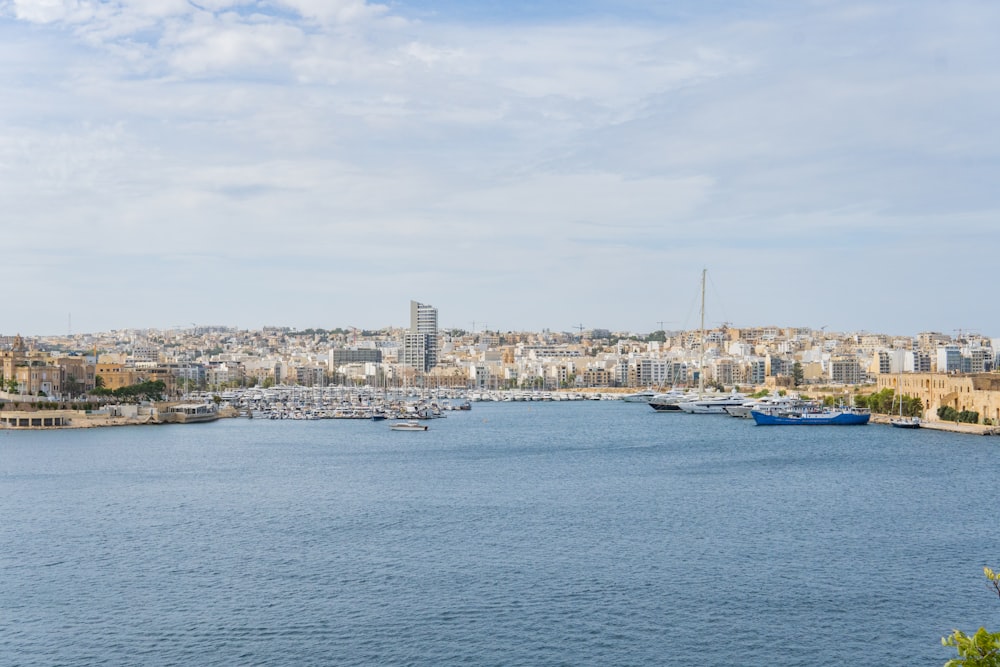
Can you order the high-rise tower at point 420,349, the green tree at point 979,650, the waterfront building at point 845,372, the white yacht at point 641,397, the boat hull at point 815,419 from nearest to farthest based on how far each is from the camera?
the green tree at point 979,650 → the boat hull at point 815,419 → the white yacht at point 641,397 → the waterfront building at point 845,372 → the high-rise tower at point 420,349

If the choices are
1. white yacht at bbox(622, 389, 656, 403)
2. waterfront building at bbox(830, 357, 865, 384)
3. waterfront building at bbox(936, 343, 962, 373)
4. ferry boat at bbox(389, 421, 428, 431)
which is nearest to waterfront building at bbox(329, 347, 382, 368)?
white yacht at bbox(622, 389, 656, 403)

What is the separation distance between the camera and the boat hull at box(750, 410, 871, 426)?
42031 mm

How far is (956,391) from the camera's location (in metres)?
39.7

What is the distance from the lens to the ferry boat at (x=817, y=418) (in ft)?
138

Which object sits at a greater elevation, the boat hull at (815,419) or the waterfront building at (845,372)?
the waterfront building at (845,372)

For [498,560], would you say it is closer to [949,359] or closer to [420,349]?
[949,359]

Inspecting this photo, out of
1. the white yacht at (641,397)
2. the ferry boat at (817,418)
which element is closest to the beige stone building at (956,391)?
the ferry boat at (817,418)

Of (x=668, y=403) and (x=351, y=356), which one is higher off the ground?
(x=351, y=356)

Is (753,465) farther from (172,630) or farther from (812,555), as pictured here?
(172,630)

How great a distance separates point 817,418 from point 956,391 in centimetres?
541

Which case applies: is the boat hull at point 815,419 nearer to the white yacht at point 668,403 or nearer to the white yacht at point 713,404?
the white yacht at point 713,404

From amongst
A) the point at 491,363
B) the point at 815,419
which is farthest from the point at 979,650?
the point at 491,363

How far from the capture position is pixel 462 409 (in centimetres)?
6188

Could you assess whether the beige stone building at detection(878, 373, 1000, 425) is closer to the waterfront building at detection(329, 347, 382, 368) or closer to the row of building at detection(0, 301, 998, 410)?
the row of building at detection(0, 301, 998, 410)
